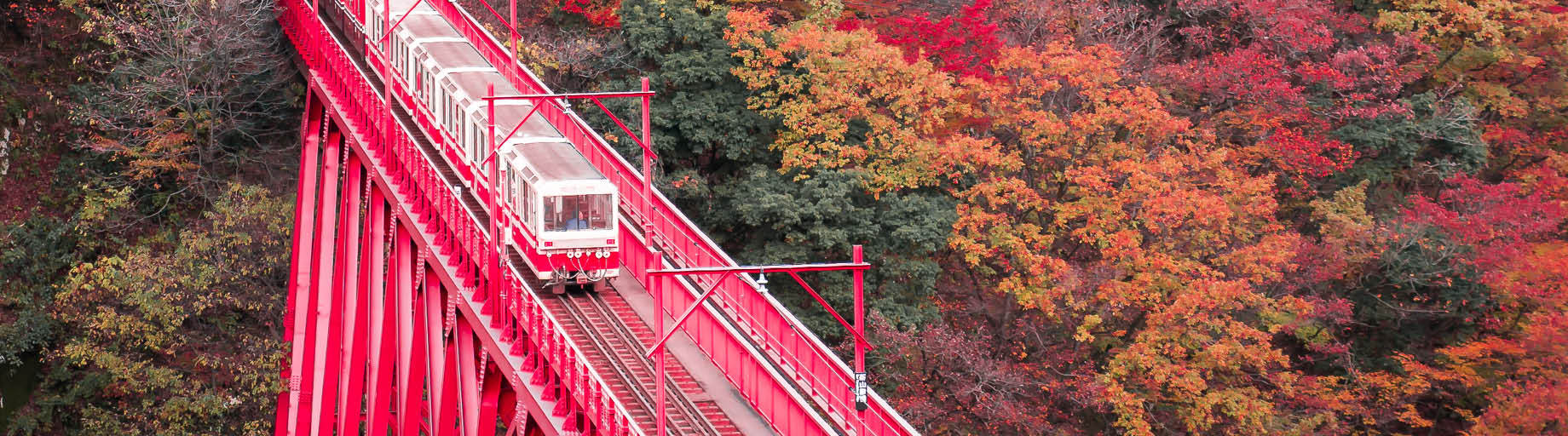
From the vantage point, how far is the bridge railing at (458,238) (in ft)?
62.0

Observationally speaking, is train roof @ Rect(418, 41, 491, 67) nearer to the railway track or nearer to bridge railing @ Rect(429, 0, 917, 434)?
bridge railing @ Rect(429, 0, 917, 434)

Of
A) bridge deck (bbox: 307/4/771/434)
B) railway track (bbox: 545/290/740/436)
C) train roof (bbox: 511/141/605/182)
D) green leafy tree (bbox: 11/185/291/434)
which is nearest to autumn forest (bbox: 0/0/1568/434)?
green leafy tree (bbox: 11/185/291/434)

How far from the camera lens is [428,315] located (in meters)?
25.6

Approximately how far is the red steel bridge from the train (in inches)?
5.6

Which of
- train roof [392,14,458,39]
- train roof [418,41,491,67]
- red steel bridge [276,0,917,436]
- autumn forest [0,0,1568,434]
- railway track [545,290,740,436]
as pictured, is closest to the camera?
red steel bridge [276,0,917,436]

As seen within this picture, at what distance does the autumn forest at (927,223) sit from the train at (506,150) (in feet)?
21.3

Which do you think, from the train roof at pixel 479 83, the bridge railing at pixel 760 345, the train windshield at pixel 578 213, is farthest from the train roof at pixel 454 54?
the train windshield at pixel 578 213

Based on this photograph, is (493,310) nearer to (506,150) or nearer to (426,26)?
(506,150)

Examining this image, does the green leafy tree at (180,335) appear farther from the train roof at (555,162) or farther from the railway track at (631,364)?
the railway track at (631,364)

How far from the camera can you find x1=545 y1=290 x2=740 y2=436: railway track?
68.0 feet

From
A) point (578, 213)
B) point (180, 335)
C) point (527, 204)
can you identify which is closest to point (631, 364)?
point (578, 213)

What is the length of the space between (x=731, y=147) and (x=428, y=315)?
16166 millimetres

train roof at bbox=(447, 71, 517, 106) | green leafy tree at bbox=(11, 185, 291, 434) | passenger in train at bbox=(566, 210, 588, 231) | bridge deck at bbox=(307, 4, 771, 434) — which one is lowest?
green leafy tree at bbox=(11, 185, 291, 434)

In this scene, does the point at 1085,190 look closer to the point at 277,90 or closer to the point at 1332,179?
the point at 1332,179
